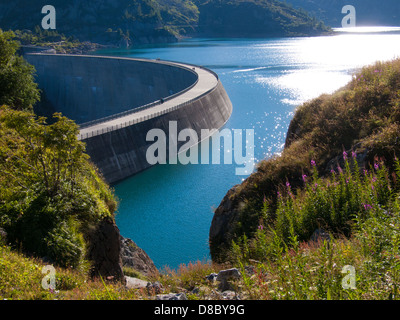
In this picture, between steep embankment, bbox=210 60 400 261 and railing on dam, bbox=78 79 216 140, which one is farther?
railing on dam, bbox=78 79 216 140

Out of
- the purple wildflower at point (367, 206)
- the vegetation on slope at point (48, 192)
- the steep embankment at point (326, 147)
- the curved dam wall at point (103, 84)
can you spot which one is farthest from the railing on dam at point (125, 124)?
the purple wildflower at point (367, 206)

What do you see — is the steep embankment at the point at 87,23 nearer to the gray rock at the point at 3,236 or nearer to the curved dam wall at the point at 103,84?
the curved dam wall at the point at 103,84

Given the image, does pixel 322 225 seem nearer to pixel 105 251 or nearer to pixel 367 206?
pixel 367 206

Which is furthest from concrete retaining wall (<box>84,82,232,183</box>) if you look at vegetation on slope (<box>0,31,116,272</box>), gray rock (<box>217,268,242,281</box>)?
gray rock (<box>217,268,242,281</box>)

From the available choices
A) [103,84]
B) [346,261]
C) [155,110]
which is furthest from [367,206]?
[103,84]

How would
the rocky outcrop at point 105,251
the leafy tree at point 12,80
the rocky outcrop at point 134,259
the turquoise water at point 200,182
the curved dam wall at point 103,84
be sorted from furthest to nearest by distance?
1. the curved dam wall at point 103,84
2. the leafy tree at point 12,80
3. the turquoise water at point 200,182
4. the rocky outcrop at point 134,259
5. the rocky outcrop at point 105,251

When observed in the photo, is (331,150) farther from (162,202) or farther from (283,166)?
(162,202)

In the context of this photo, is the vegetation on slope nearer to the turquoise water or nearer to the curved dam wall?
the turquoise water
